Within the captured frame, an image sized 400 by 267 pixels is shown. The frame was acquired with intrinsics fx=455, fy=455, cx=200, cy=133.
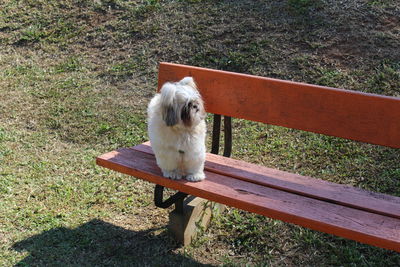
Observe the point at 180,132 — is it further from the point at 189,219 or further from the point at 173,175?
the point at 189,219

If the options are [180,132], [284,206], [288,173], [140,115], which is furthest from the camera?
[140,115]

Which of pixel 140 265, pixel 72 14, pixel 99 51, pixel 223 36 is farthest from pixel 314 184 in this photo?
pixel 72 14

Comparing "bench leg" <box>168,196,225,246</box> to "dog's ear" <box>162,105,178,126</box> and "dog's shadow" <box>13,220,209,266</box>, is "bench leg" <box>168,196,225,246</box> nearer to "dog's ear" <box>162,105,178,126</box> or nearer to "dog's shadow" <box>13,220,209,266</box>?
"dog's shadow" <box>13,220,209,266</box>

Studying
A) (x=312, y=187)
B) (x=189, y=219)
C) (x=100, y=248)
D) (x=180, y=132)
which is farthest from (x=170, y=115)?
(x=100, y=248)

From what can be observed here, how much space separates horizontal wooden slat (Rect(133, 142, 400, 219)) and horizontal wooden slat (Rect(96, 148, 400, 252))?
→ 58 millimetres

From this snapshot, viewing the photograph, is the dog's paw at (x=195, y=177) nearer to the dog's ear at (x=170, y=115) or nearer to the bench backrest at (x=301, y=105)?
the dog's ear at (x=170, y=115)

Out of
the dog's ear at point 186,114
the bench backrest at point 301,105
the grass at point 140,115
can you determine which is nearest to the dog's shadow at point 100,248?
the grass at point 140,115

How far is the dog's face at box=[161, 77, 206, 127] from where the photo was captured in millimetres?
3268

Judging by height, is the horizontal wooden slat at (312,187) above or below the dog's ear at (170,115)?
below

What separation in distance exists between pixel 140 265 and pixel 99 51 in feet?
17.6

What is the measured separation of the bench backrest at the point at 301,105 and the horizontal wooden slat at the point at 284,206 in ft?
2.49

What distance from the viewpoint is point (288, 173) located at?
3.60m

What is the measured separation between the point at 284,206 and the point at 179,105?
1.02 metres

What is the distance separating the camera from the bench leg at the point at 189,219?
383 cm
